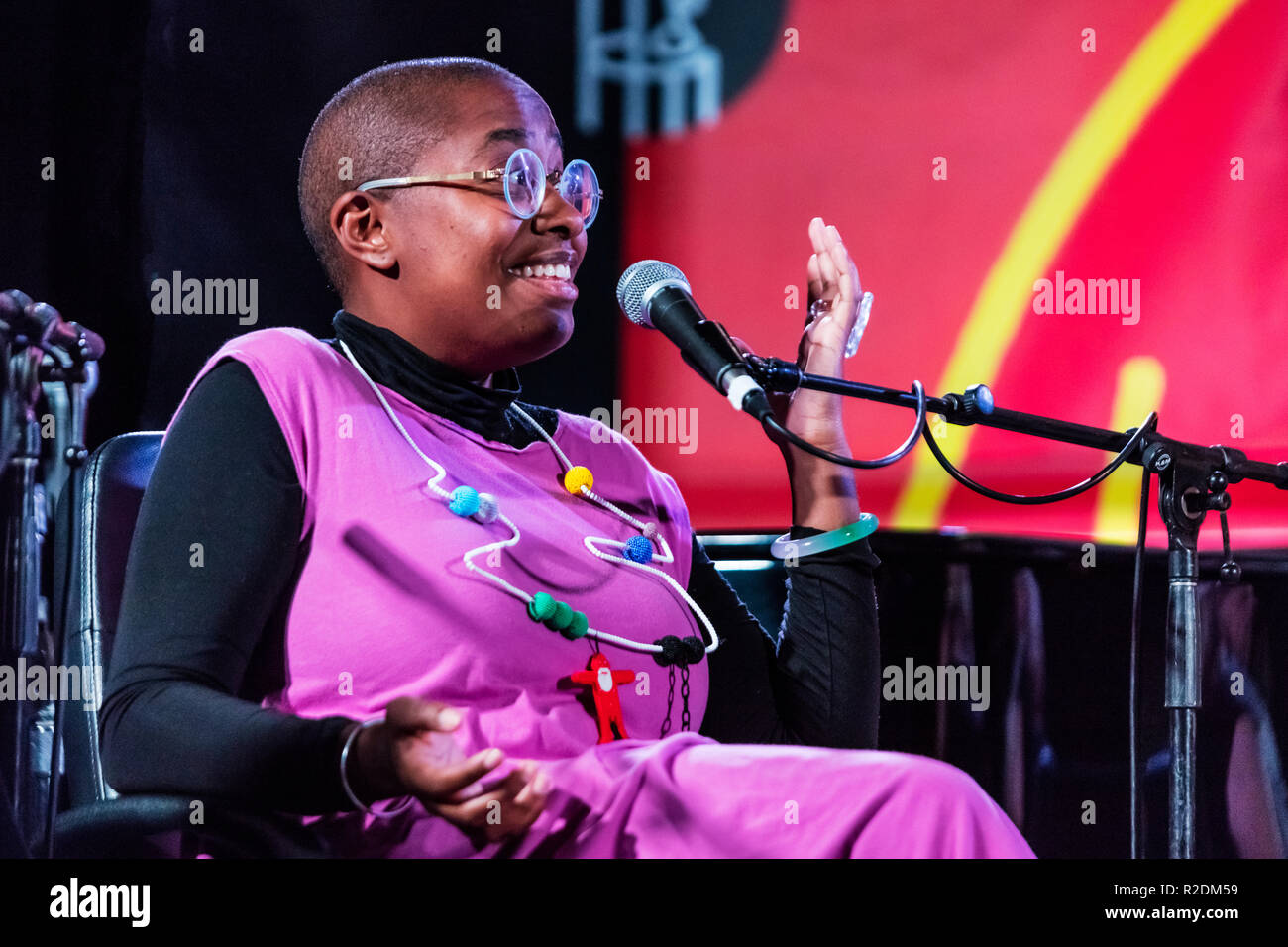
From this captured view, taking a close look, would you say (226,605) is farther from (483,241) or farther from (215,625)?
(483,241)

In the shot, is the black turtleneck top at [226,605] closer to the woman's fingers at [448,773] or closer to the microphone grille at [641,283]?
the woman's fingers at [448,773]

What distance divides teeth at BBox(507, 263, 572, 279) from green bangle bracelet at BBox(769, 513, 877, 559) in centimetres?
47

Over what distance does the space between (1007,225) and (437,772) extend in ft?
4.80

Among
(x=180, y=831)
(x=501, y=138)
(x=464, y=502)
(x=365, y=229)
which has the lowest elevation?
(x=180, y=831)

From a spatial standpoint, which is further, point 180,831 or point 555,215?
point 555,215

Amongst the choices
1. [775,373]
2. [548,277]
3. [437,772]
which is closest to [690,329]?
[775,373]

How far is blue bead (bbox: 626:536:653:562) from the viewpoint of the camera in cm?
170

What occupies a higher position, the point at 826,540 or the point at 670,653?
the point at 826,540

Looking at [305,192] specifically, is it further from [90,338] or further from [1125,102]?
[1125,102]

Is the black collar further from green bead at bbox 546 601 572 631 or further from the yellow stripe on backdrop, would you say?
the yellow stripe on backdrop

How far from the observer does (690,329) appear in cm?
143

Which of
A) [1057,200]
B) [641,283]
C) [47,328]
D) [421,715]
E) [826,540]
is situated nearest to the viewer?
[421,715]

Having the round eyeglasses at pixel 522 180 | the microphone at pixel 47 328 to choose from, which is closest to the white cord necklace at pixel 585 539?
the round eyeglasses at pixel 522 180

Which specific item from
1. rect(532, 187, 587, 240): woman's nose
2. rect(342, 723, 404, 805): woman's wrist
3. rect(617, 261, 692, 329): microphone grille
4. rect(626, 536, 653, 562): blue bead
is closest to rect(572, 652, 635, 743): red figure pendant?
rect(626, 536, 653, 562): blue bead
